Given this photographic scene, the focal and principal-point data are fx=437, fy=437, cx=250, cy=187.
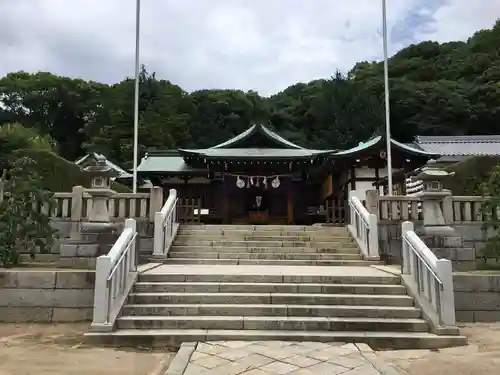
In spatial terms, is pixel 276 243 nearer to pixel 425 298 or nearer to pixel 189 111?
pixel 425 298

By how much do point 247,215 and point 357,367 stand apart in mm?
16157

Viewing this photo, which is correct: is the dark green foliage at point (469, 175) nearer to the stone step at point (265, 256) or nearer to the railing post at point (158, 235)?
the stone step at point (265, 256)

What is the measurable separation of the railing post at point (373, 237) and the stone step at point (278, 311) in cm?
372

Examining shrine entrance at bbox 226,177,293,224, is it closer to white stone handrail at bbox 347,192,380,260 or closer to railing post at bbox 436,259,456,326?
white stone handrail at bbox 347,192,380,260

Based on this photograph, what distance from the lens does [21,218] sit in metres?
8.55

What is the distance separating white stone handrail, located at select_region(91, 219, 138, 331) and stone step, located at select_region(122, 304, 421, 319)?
31 centimetres

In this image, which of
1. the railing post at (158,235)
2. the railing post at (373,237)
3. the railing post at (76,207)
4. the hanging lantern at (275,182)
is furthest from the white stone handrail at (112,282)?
A: the hanging lantern at (275,182)

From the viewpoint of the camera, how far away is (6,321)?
6887 mm

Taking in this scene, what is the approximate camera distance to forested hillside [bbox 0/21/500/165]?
3797 cm

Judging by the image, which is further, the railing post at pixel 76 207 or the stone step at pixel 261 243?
the stone step at pixel 261 243

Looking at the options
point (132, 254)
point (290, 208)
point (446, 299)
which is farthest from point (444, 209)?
point (290, 208)

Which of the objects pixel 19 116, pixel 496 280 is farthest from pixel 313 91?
pixel 496 280

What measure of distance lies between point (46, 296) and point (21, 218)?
2282 mm

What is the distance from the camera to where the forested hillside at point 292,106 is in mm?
37969
